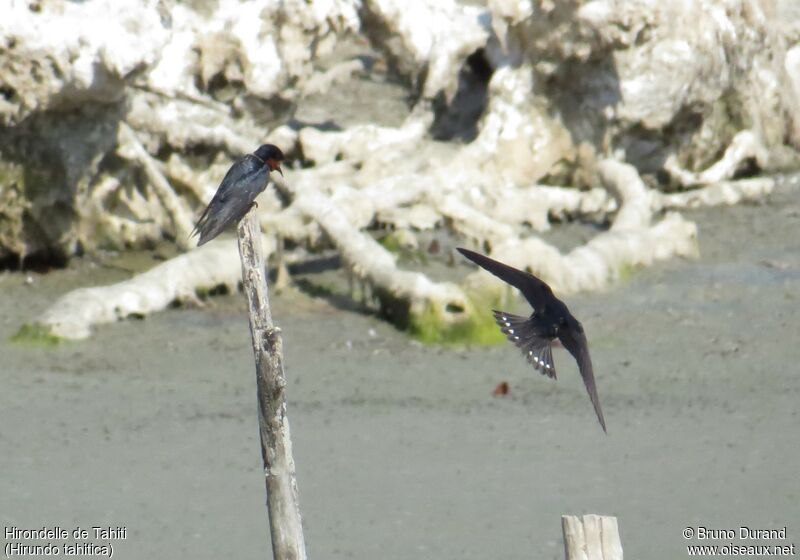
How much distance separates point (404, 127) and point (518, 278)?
7.40 m

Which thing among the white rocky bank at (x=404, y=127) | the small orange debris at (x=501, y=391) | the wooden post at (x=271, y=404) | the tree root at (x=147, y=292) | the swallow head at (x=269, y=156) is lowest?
the wooden post at (x=271, y=404)

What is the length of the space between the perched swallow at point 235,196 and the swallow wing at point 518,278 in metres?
0.66

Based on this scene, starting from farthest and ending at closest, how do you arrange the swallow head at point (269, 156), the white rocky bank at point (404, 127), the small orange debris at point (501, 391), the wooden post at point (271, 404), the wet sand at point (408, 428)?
the white rocky bank at point (404, 127) < the small orange debris at point (501, 391) < the wet sand at point (408, 428) < the swallow head at point (269, 156) < the wooden post at point (271, 404)

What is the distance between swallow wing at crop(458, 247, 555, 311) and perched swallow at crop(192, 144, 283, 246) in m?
0.66

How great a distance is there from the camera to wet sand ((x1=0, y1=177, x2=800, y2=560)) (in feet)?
19.8

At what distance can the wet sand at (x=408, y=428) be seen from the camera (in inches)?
238

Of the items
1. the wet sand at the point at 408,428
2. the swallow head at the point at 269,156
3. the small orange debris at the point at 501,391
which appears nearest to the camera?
the swallow head at the point at 269,156

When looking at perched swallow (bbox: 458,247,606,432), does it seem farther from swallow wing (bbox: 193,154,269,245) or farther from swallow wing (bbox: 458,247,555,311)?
swallow wing (bbox: 193,154,269,245)

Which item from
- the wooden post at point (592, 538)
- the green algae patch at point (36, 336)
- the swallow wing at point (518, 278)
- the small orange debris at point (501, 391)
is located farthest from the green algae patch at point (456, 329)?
the wooden post at point (592, 538)

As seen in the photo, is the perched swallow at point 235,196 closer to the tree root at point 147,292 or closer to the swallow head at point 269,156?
the swallow head at point 269,156

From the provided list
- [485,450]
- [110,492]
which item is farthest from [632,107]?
[110,492]

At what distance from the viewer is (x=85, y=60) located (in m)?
8.80

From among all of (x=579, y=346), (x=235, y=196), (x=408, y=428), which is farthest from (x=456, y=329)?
(x=235, y=196)

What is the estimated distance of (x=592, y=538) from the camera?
11.5 ft
